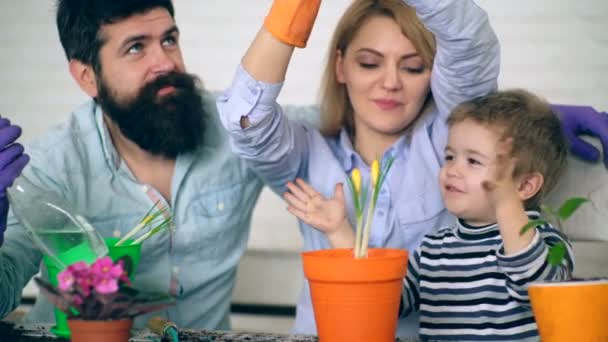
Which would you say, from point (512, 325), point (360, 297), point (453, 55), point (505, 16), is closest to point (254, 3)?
point (505, 16)

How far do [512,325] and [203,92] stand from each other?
101 cm

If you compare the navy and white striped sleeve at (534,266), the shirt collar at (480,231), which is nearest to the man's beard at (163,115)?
the shirt collar at (480,231)

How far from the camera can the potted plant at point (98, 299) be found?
1.04 m

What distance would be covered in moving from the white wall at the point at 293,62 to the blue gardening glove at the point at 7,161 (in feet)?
4.77

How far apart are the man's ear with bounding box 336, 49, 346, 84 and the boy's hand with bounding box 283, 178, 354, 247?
38cm

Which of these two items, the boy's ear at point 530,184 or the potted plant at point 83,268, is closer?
the potted plant at point 83,268

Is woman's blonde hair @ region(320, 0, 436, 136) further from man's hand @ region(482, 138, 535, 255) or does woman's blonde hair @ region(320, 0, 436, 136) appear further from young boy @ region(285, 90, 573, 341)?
man's hand @ region(482, 138, 535, 255)

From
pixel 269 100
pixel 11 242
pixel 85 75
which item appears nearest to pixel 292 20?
pixel 269 100

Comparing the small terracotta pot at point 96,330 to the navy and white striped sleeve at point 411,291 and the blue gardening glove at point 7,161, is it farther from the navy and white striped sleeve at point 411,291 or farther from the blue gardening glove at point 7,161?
the navy and white striped sleeve at point 411,291

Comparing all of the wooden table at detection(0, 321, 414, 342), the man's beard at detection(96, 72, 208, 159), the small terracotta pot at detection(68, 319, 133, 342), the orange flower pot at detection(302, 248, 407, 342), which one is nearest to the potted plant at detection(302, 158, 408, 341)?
the orange flower pot at detection(302, 248, 407, 342)

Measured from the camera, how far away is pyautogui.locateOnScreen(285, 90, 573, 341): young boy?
1419 mm

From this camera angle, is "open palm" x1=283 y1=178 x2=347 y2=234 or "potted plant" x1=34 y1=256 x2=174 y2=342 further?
"open palm" x1=283 y1=178 x2=347 y2=234

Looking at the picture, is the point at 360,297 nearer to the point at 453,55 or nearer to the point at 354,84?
the point at 453,55

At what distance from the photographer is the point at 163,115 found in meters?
1.99
